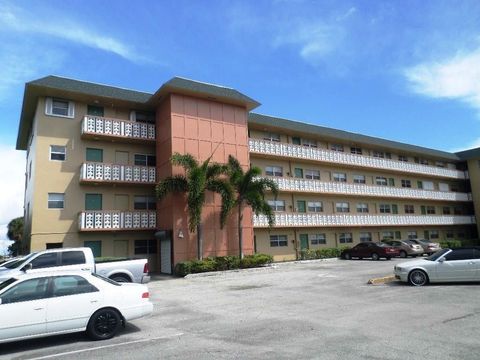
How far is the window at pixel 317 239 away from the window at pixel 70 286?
28247 mm

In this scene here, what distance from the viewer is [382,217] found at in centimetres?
4009

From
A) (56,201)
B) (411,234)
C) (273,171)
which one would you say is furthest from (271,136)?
(411,234)

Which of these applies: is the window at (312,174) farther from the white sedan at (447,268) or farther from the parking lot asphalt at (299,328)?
the parking lot asphalt at (299,328)

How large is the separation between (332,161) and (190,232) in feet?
56.2

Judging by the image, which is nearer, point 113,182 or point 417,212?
point 113,182

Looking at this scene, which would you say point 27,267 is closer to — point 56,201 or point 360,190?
point 56,201

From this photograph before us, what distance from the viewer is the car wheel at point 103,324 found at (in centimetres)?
883

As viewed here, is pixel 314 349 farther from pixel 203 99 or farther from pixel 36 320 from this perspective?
pixel 203 99

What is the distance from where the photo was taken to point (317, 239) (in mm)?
36250

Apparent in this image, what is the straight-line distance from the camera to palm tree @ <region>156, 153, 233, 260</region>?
23922 mm

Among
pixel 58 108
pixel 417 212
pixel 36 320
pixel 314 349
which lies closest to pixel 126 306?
pixel 36 320

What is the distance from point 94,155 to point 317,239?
20.0 m

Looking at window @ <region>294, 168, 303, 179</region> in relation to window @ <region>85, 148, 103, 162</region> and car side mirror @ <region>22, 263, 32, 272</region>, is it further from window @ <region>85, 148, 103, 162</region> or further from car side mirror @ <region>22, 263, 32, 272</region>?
car side mirror @ <region>22, 263, 32, 272</region>

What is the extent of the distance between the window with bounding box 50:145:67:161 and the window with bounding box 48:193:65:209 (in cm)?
224
